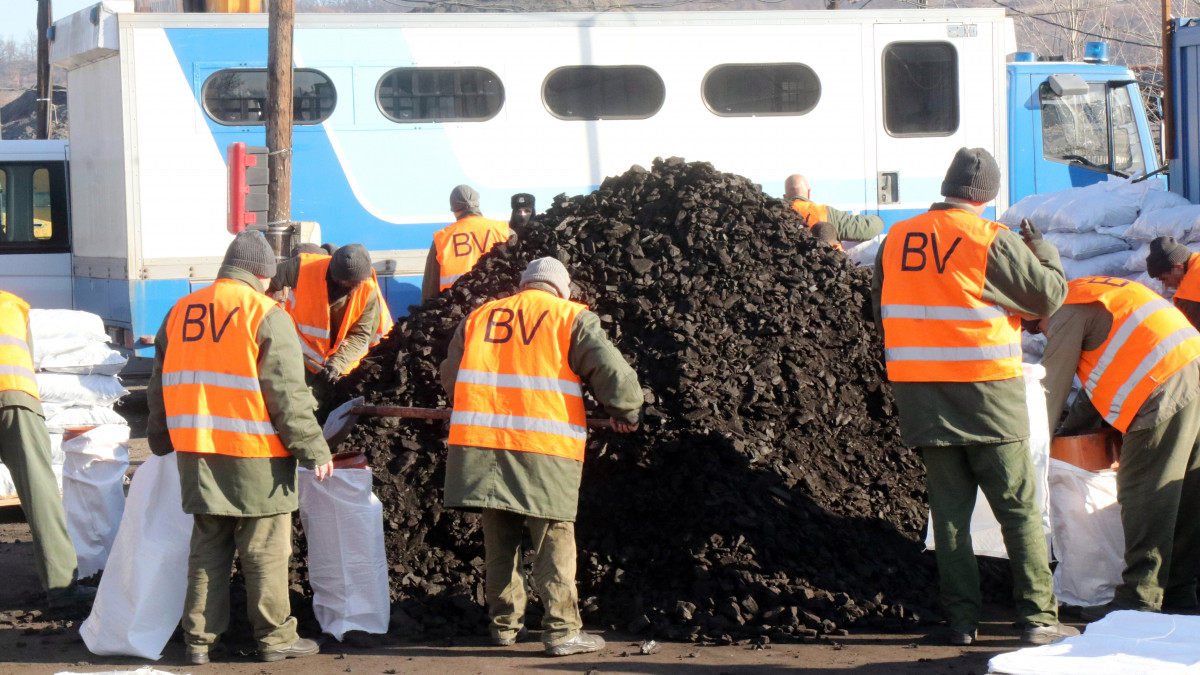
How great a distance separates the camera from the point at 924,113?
11.1 m

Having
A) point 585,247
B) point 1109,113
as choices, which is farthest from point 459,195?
point 1109,113

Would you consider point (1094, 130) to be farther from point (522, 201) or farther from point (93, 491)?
point (93, 491)

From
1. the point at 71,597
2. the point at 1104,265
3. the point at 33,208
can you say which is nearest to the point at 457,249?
the point at 71,597

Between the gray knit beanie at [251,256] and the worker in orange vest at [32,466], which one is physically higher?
the gray knit beanie at [251,256]

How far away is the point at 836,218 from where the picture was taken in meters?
9.30

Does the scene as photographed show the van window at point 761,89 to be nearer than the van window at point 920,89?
Yes

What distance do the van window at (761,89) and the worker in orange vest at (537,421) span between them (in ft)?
20.3

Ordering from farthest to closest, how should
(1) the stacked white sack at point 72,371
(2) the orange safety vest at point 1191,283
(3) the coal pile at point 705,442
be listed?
(1) the stacked white sack at point 72,371 → (2) the orange safety vest at point 1191,283 → (3) the coal pile at point 705,442

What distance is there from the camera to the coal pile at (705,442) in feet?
17.9

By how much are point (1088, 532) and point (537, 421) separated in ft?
8.73

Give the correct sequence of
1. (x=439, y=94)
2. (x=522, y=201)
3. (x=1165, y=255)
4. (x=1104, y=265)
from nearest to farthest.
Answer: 1. (x=1165, y=255)
2. (x=1104, y=265)
3. (x=522, y=201)
4. (x=439, y=94)

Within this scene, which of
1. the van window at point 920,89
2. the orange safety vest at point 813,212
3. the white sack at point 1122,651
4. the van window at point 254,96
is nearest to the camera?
the white sack at point 1122,651

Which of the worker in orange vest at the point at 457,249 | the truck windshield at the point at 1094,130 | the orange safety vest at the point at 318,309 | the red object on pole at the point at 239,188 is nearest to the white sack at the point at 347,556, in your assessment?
Result: the orange safety vest at the point at 318,309

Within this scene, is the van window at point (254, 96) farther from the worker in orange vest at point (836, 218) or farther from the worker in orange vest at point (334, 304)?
the worker in orange vest at point (836, 218)
